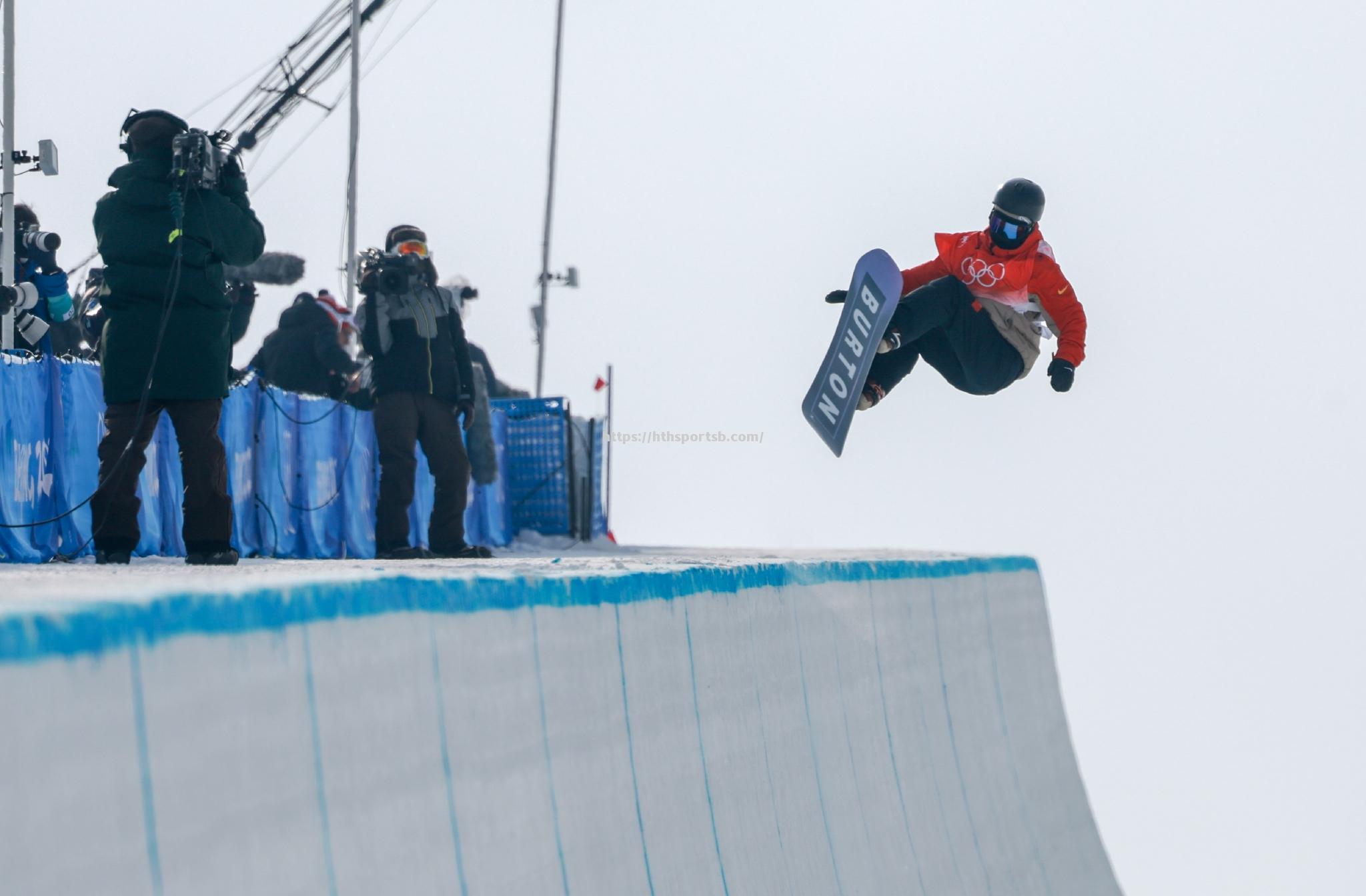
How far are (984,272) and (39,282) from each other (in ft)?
18.4

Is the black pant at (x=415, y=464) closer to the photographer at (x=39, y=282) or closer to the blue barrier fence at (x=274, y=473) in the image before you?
the blue barrier fence at (x=274, y=473)

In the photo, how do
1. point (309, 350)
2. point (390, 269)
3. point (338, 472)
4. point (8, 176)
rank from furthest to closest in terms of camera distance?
point (338, 472)
point (309, 350)
point (8, 176)
point (390, 269)

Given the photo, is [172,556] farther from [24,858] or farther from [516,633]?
[24,858]

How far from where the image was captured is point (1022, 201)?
693 cm

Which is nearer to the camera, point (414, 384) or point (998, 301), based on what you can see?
point (998, 301)

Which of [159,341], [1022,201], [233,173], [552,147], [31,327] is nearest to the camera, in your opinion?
[159,341]

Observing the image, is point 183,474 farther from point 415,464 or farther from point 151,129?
point 415,464

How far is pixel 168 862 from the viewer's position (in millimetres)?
2109

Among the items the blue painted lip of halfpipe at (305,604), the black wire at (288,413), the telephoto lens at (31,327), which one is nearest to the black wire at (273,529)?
the black wire at (288,413)

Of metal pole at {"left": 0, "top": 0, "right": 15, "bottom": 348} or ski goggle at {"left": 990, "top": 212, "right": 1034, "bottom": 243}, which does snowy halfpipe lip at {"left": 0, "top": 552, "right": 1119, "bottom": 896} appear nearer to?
ski goggle at {"left": 990, "top": 212, "right": 1034, "bottom": 243}

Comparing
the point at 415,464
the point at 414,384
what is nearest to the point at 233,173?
the point at 414,384

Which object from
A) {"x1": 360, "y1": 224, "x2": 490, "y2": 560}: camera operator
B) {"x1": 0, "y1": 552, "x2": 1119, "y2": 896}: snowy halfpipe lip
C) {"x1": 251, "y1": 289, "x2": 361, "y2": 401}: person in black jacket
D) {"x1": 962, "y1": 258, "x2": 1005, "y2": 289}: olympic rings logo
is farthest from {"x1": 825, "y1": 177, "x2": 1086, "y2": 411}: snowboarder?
{"x1": 251, "y1": 289, "x2": 361, "y2": 401}: person in black jacket

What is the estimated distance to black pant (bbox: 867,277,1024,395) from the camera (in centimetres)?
703

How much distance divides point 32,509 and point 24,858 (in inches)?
250
